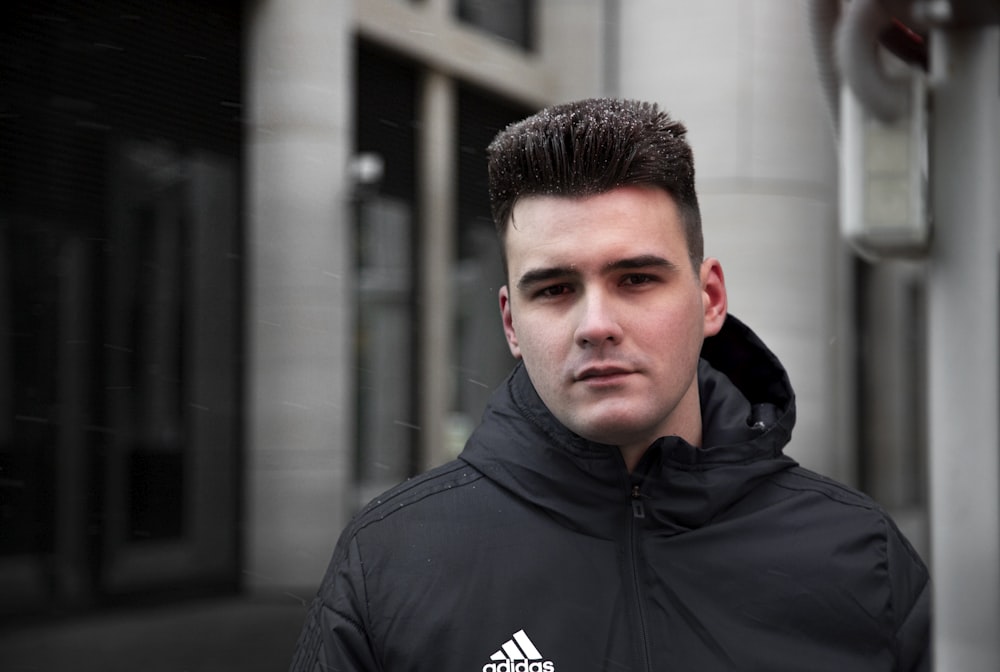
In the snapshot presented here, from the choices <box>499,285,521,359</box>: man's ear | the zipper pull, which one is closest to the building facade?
<box>499,285,521,359</box>: man's ear

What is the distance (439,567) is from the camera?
8.07ft

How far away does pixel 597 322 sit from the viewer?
2.48m

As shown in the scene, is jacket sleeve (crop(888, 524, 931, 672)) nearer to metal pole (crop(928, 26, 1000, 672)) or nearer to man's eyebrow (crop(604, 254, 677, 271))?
man's eyebrow (crop(604, 254, 677, 271))

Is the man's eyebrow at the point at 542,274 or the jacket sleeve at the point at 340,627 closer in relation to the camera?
the jacket sleeve at the point at 340,627

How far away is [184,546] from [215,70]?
12.5 ft

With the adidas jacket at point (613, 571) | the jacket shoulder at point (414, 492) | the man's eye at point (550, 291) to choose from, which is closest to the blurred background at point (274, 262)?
the jacket shoulder at point (414, 492)

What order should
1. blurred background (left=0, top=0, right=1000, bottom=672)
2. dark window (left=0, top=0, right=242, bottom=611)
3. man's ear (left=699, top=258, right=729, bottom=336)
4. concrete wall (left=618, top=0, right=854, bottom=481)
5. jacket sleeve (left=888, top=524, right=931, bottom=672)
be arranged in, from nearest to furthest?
jacket sleeve (left=888, top=524, right=931, bottom=672), man's ear (left=699, top=258, right=729, bottom=336), dark window (left=0, top=0, right=242, bottom=611), blurred background (left=0, top=0, right=1000, bottom=672), concrete wall (left=618, top=0, right=854, bottom=481)

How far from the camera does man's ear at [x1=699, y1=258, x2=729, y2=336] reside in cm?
281

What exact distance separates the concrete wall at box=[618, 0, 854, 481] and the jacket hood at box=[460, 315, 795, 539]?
395 inches

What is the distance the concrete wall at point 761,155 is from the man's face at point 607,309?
10.1 metres

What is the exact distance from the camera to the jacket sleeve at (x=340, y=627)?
2.37 meters

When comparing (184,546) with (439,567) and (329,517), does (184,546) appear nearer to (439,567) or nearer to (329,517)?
(329,517)

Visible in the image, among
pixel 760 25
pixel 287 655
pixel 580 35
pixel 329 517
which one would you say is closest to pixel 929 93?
pixel 287 655

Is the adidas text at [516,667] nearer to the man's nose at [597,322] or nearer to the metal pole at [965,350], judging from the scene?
the man's nose at [597,322]
